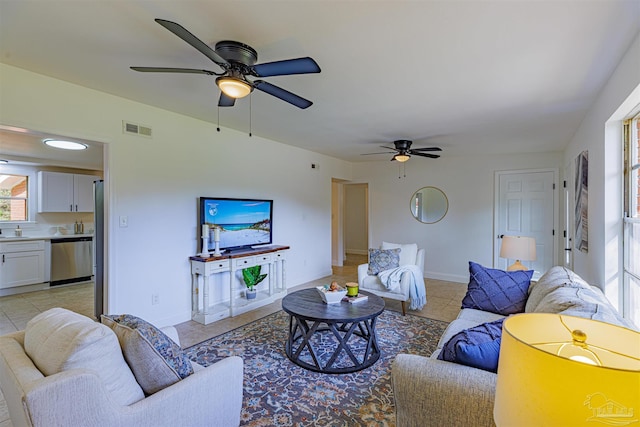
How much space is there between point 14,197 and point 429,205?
25.2ft

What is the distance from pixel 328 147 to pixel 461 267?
11.4 feet

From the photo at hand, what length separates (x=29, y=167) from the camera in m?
5.57

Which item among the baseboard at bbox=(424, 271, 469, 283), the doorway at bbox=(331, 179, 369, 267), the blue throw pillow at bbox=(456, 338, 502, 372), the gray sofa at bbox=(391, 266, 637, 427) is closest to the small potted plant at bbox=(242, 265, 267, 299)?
the gray sofa at bbox=(391, 266, 637, 427)

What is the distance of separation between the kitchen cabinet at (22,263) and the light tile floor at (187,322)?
0.23 meters

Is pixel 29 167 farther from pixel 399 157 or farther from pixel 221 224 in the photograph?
pixel 399 157

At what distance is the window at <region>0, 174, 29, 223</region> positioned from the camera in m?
5.34

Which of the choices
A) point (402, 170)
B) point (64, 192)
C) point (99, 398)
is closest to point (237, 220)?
point (99, 398)

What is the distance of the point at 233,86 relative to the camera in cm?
202

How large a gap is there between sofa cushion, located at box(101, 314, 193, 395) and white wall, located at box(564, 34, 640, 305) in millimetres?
2960

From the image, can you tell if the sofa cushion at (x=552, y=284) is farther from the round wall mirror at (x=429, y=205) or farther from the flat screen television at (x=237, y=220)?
the round wall mirror at (x=429, y=205)

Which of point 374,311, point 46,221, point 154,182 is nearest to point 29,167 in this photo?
point 46,221

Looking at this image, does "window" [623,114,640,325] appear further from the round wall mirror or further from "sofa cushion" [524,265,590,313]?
the round wall mirror

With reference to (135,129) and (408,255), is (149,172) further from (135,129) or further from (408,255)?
(408,255)

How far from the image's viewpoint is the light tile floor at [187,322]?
11.3ft
